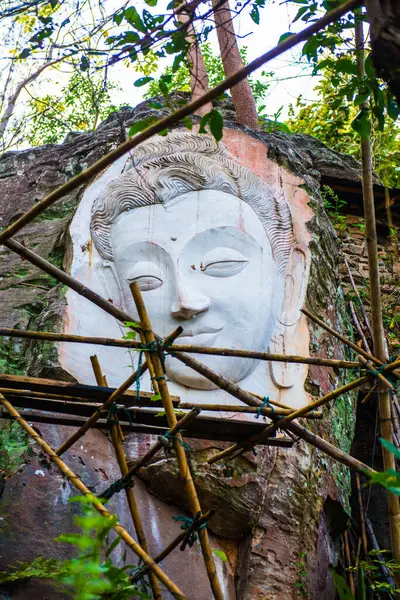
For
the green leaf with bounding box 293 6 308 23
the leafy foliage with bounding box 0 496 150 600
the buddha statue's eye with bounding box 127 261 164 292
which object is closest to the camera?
the leafy foliage with bounding box 0 496 150 600

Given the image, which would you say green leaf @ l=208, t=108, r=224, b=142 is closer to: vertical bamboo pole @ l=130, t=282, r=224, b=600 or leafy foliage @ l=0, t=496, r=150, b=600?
vertical bamboo pole @ l=130, t=282, r=224, b=600

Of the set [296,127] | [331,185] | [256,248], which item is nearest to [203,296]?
[256,248]

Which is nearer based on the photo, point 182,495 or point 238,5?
point 238,5

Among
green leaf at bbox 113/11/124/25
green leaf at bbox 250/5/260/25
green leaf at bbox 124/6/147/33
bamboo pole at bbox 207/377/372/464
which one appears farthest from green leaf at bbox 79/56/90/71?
bamboo pole at bbox 207/377/372/464

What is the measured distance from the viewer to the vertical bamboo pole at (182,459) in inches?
125

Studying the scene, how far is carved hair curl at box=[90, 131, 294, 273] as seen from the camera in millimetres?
5215

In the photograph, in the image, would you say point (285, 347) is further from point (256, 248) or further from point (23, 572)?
point (23, 572)

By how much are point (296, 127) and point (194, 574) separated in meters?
5.85

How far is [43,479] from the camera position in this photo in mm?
4316

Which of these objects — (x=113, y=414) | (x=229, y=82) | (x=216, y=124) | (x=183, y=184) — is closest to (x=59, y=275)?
(x=113, y=414)

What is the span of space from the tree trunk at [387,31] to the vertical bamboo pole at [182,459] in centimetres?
149

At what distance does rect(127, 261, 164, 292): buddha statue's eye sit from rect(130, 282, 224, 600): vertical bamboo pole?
1338mm

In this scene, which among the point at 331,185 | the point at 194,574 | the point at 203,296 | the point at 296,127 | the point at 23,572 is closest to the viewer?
the point at 23,572

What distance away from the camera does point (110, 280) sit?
16.6ft
